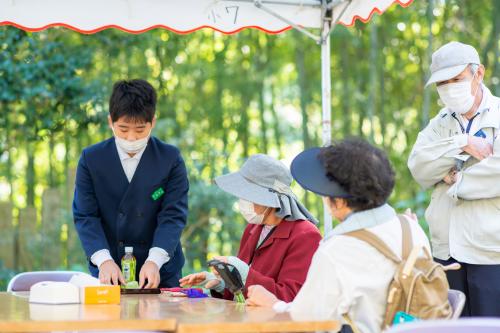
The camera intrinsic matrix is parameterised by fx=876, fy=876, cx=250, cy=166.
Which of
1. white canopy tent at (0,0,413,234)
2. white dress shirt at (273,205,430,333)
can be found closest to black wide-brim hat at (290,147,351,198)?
white dress shirt at (273,205,430,333)

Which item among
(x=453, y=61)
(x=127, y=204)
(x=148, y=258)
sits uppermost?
(x=453, y=61)

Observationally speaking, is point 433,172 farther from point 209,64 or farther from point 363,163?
point 209,64

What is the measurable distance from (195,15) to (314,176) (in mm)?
2055

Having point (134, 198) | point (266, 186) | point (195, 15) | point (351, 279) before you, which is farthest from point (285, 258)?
point (195, 15)

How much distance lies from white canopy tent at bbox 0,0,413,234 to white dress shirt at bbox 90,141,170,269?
0.81m

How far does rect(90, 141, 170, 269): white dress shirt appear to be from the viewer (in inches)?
158

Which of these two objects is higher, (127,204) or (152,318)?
(127,204)

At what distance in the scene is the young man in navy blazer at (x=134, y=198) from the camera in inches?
160

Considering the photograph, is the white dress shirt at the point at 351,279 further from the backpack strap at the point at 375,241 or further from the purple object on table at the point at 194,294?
the purple object on table at the point at 194,294

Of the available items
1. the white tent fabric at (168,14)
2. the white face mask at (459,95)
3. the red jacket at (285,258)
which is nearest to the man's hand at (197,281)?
the red jacket at (285,258)

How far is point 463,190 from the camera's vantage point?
3570 millimetres

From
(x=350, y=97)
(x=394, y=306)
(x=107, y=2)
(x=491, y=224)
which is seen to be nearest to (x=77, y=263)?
(x=350, y=97)

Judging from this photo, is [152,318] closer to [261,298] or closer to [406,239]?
[261,298]

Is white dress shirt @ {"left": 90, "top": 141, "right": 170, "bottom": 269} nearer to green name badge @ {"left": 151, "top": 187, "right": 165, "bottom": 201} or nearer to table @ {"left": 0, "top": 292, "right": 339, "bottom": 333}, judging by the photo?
green name badge @ {"left": 151, "top": 187, "right": 165, "bottom": 201}
